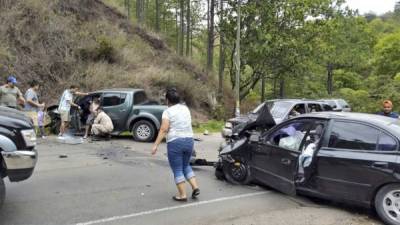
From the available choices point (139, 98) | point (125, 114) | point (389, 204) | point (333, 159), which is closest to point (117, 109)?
point (125, 114)

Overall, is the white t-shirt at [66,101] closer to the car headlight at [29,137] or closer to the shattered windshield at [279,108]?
the shattered windshield at [279,108]

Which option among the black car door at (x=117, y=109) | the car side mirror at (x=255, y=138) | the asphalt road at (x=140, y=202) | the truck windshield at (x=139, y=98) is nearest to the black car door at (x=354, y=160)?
the asphalt road at (x=140, y=202)

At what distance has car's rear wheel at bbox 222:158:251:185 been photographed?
767 centimetres

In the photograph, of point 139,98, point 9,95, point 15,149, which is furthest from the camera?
point 139,98

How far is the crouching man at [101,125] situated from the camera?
13.1m

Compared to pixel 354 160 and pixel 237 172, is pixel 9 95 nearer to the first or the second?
pixel 237 172

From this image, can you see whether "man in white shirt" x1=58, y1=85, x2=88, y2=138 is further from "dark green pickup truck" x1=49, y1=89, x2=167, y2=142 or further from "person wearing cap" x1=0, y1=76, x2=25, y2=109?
"person wearing cap" x1=0, y1=76, x2=25, y2=109

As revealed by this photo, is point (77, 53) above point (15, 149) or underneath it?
above

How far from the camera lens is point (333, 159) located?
6195 mm

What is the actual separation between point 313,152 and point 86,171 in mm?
4696

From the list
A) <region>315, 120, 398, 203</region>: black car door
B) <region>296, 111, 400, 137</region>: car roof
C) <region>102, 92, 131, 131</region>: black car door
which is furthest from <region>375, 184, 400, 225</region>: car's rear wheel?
<region>102, 92, 131, 131</region>: black car door

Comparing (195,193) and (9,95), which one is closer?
(195,193)

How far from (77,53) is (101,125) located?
8.61 metres

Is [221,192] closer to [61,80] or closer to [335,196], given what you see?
[335,196]
